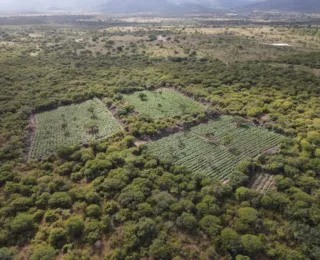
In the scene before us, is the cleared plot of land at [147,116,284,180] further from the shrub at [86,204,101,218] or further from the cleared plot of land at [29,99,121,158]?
the shrub at [86,204,101,218]

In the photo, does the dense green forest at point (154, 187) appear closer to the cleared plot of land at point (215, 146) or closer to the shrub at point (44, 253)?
the shrub at point (44, 253)

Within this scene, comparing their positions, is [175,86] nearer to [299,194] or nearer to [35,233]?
[299,194]

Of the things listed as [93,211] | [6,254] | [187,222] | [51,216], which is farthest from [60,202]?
[187,222]

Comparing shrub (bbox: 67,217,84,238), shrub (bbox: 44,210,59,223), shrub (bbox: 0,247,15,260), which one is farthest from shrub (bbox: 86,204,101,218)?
shrub (bbox: 0,247,15,260)

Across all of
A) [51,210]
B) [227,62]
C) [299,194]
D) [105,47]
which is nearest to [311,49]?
[227,62]

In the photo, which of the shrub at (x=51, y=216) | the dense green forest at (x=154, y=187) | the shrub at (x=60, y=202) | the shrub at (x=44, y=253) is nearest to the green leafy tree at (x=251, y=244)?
the dense green forest at (x=154, y=187)

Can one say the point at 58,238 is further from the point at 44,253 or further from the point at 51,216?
the point at 51,216
